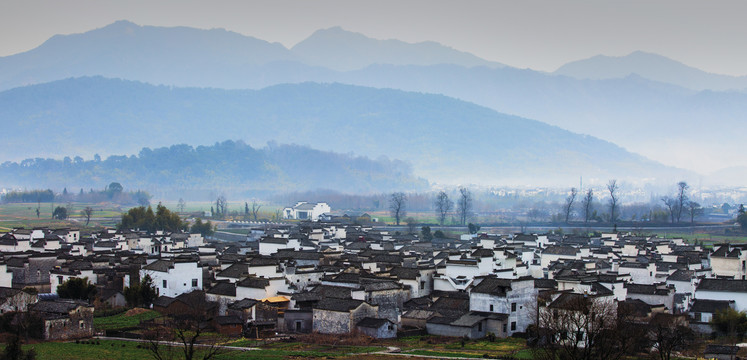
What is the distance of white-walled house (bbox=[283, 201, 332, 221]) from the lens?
318 ft

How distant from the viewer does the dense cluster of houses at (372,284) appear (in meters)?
32.8

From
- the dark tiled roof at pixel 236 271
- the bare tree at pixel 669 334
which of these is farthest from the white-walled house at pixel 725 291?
the dark tiled roof at pixel 236 271

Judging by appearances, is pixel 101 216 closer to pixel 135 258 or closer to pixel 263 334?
pixel 135 258

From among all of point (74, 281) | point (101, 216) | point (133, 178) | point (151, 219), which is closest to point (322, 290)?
point (74, 281)

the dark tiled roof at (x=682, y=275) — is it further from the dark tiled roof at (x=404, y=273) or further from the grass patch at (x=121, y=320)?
the grass patch at (x=121, y=320)

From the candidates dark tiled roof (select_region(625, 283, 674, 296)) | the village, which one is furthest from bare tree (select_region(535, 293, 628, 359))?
dark tiled roof (select_region(625, 283, 674, 296))

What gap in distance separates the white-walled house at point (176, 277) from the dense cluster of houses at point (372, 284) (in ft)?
0.15

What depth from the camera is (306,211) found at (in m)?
97.8

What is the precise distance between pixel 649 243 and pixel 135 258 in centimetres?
3264

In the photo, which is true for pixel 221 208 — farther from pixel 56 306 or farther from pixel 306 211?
pixel 56 306

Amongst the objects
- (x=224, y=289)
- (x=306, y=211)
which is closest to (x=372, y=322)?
(x=224, y=289)

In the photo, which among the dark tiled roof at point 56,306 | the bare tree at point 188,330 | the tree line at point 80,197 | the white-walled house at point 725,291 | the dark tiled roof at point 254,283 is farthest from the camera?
the tree line at point 80,197

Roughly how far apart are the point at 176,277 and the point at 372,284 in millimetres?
8997

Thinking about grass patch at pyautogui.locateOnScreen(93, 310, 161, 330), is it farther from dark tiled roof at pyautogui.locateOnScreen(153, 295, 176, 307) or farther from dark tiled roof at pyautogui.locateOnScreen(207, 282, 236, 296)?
dark tiled roof at pyautogui.locateOnScreen(207, 282, 236, 296)
